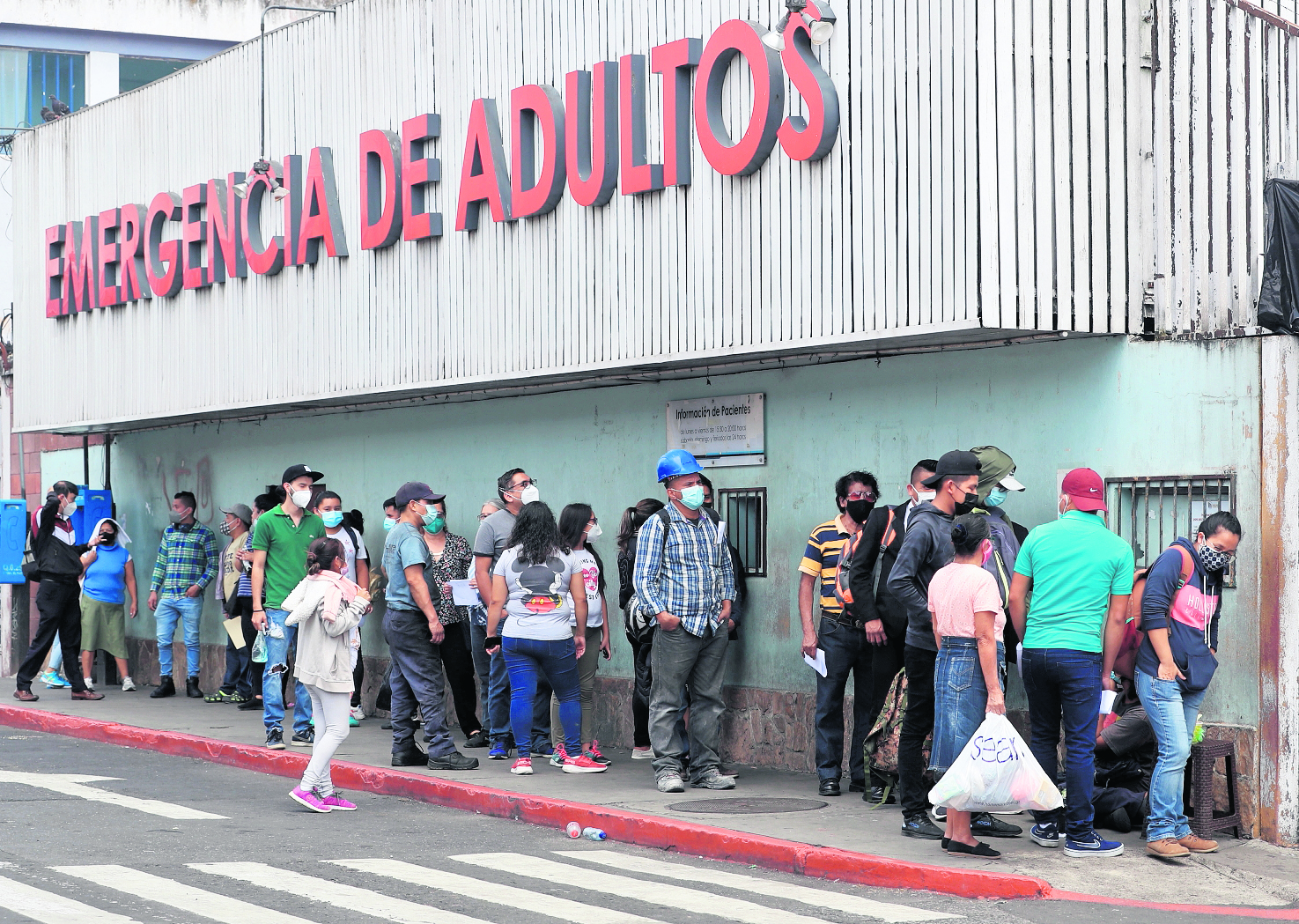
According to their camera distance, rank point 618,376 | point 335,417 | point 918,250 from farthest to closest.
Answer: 1. point 335,417
2. point 618,376
3. point 918,250

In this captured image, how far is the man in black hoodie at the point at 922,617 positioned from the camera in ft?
28.7

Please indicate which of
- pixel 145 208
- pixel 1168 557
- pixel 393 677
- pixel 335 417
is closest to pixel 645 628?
pixel 393 677

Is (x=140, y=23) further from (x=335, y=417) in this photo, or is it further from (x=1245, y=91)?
(x=1245, y=91)

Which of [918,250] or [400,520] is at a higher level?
[918,250]

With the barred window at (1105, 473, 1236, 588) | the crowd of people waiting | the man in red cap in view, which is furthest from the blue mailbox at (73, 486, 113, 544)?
the man in red cap

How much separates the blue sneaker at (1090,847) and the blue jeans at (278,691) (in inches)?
244

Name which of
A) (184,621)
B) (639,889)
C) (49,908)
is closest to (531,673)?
(639,889)

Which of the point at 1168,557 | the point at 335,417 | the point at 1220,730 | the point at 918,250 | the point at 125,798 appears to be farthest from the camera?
the point at 335,417

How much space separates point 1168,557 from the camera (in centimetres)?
837

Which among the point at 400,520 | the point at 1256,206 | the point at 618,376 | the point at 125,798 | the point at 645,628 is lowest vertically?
the point at 125,798

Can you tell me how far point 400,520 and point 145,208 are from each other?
7664 mm

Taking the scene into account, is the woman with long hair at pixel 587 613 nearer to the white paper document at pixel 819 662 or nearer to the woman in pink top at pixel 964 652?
the white paper document at pixel 819 662

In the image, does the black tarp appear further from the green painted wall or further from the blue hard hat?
the blue hard hat

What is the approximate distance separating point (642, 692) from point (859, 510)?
7.82 feet
